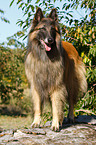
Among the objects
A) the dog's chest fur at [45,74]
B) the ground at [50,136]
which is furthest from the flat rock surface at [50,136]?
the dog's chest fur at [45,74]

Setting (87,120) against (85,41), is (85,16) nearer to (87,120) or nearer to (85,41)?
(85,41)

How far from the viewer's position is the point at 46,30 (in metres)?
3.46

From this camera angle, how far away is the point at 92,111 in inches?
192

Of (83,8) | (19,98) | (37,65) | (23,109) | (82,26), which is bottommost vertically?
(23,109)

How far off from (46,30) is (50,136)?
1.84 metres

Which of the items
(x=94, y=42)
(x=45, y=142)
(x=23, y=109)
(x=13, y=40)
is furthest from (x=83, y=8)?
(x=23, y=109)

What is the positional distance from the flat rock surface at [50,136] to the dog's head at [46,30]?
4.83 ft

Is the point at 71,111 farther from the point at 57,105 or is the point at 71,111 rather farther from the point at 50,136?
the point at 50,136

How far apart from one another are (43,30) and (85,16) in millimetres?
2356

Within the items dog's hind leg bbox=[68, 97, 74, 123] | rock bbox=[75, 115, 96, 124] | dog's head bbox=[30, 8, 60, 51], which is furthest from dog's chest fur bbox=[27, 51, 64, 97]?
rock bbox=[75, 115, 96, 124]

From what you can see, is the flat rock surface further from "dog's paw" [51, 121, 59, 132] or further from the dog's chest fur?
the dog's chest fur

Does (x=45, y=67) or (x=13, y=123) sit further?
(x=13, y=123)

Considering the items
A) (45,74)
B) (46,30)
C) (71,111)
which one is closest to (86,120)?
(71,111)

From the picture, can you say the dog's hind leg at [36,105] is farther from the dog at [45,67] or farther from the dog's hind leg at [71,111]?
the dog's hind leg at [71,111]
